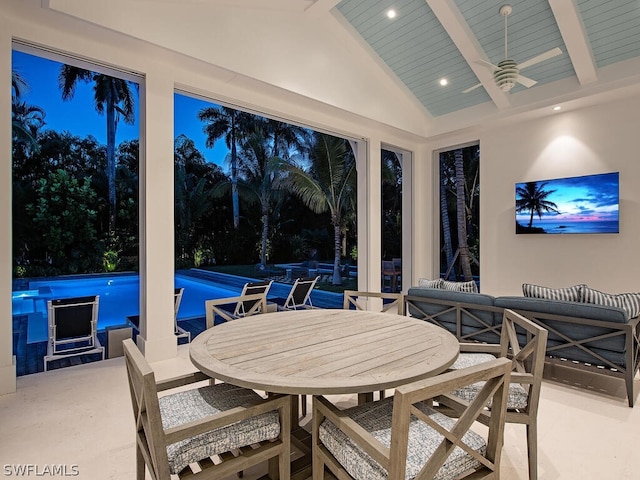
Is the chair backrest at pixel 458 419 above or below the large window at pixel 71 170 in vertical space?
below

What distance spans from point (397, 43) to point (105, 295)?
22.6 feet

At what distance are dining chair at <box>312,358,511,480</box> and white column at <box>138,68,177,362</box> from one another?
8.57 feet

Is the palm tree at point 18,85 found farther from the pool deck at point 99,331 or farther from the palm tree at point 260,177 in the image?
the palm tree at point 260,177

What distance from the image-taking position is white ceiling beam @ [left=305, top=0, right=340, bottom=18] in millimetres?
4027

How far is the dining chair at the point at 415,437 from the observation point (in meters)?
1.08

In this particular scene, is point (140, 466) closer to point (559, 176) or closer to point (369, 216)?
point (369, 216)

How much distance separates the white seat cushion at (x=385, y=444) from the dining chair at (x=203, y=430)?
0.22m

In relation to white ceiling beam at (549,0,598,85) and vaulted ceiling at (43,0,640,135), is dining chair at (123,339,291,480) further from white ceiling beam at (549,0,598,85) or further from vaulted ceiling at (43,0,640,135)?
white ceiling beam at (549,0,598,85)

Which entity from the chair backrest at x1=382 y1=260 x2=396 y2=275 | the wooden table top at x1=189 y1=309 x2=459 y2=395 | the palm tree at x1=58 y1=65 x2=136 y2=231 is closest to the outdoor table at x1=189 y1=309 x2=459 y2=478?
the wooden table top at x1=189 y1=309 x2=459 y2=395

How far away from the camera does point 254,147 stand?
31.2 ft

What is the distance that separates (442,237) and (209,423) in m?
6.12

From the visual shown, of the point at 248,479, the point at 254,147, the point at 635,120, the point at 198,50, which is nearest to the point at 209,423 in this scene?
the point at 248,479

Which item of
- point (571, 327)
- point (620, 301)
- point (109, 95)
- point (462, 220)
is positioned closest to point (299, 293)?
point (462, 220)

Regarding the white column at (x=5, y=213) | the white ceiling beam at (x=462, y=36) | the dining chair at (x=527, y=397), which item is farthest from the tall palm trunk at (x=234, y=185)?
the dining chair at (x=527, y=397)
